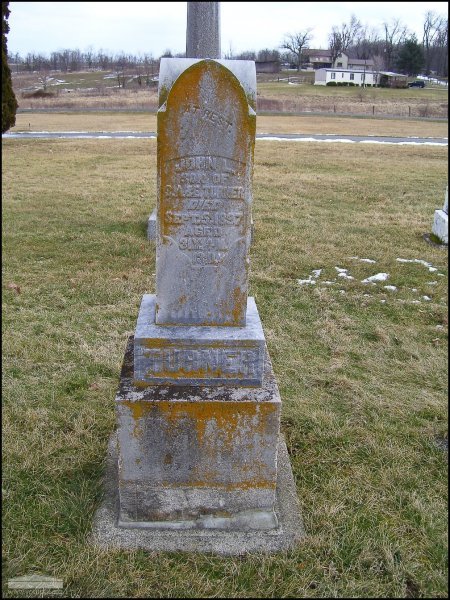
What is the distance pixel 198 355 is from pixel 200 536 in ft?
3.30

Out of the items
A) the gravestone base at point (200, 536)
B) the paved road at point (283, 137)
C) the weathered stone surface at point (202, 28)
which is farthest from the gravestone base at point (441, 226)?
the paved road at point (283, 137)

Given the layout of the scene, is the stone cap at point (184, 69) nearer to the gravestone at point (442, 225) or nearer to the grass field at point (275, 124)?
the gravestone at point (442, 225)

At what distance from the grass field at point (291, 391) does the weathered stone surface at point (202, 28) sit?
2.72 metres

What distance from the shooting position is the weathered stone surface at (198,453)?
9.19ft

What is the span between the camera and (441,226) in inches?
327

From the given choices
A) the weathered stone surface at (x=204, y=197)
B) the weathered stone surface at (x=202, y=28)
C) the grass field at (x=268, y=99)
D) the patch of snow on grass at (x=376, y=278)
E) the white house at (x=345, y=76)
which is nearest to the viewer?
the weathered stone surface at (x=204, y=197)

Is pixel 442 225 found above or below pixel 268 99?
below

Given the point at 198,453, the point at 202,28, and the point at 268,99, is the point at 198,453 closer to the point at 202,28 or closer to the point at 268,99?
the point at 202,28

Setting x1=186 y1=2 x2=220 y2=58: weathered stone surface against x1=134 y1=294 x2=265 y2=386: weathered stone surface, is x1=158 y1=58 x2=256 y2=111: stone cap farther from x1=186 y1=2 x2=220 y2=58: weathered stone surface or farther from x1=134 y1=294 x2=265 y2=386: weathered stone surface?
x1=186 y1=2 x2=220 y2=58: weathered stone surface

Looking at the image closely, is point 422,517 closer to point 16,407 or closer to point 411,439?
point 411,439

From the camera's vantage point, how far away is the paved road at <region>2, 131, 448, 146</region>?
21281mm

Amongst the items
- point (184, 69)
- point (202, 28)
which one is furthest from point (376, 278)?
point (184, 69)

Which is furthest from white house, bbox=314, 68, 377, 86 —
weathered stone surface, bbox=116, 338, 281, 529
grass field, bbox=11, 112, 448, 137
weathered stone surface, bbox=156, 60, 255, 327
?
weathered stone surface, bbox=116, 338, 281, 529

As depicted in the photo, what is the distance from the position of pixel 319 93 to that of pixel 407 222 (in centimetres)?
4463
